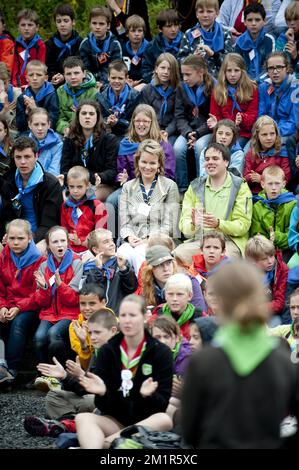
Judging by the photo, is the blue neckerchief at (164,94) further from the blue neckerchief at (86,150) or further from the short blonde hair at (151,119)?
the blue neckerchief at (86,150)

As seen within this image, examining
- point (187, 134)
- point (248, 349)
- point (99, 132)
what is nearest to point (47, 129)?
point (99, 132)

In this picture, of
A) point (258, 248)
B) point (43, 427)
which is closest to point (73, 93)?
point (258, 248)

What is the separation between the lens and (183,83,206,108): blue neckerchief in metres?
10.7

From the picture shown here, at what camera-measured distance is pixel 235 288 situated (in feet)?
13.1

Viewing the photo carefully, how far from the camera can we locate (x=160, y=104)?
36.0 feet

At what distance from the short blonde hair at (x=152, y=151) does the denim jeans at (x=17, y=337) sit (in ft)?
5.76

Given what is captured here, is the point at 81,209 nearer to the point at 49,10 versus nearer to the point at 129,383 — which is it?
the point at 129,383

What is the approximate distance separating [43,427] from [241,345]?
3645 mm

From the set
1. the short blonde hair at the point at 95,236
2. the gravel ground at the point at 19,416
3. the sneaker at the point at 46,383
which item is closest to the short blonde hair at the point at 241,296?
the gravel ground at the point at 19,416

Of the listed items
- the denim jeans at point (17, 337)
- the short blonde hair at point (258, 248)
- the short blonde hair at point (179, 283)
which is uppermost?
the short blonde hair at point (258, 248)

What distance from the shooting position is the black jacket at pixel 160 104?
1084 cm

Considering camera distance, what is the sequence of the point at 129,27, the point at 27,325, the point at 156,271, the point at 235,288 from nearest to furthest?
the point at 235,288, the point at 156,271, the point at 27,325, the point at 129,27
